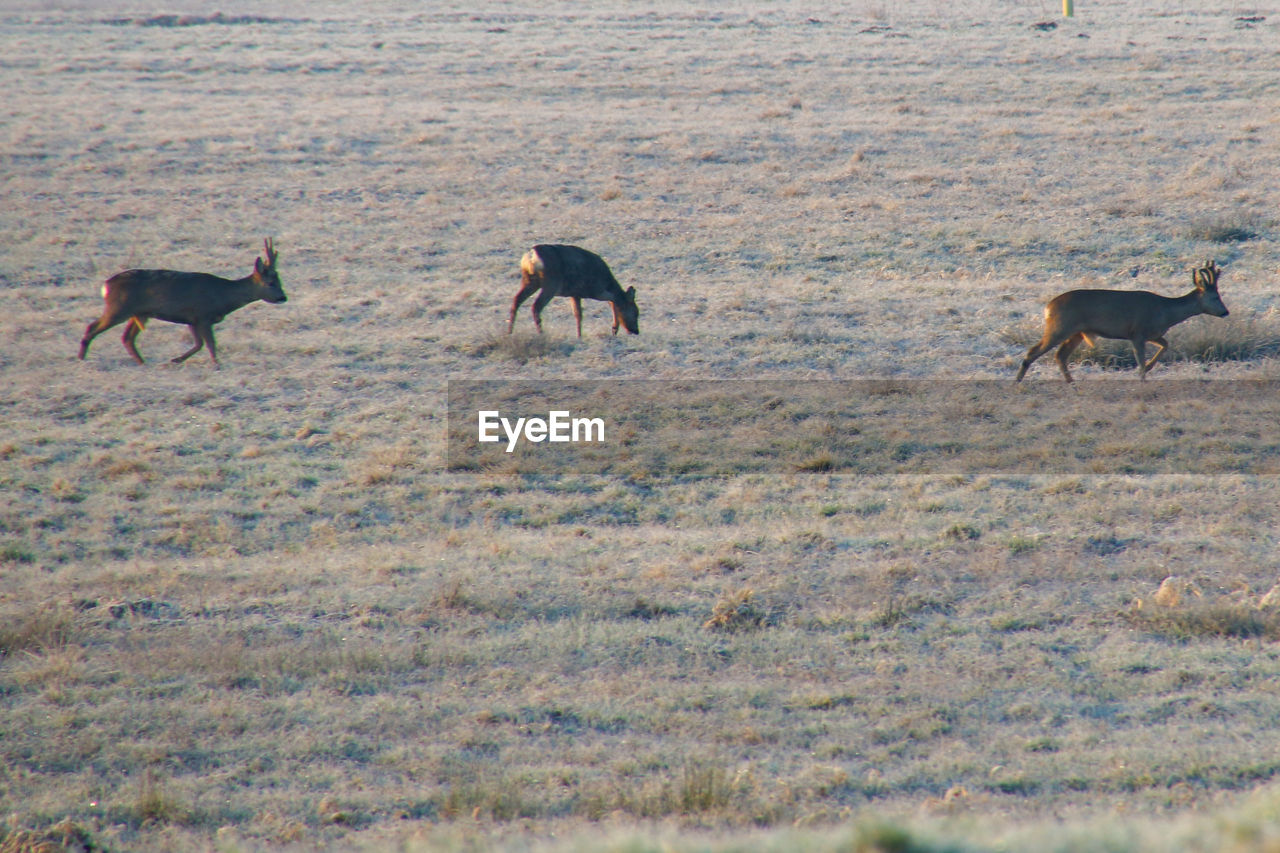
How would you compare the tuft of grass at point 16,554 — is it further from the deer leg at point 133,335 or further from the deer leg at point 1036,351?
the deer leg at point 1036,351

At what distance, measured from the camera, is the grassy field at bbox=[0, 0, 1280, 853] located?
5504 mm

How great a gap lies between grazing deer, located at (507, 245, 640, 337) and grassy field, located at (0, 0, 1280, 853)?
0.53m

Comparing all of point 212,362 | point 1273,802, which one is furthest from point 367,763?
point 212,362

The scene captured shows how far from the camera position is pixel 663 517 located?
9.42 m

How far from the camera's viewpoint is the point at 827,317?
1459 centimetres

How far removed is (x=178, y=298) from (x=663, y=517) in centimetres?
651

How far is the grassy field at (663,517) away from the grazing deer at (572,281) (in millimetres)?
533

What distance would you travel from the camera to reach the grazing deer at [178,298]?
42.3ft

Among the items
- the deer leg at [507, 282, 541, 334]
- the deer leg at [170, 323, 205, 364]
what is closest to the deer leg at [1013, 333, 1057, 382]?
the deer leg at [507, 282, 541, 334]

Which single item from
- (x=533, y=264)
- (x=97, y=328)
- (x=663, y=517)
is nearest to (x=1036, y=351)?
(x=663, y=517)

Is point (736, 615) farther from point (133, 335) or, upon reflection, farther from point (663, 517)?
point (133, 335)

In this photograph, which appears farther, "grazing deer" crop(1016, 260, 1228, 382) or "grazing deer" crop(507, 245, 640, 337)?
"grazing deer" crop(507, 245, 640, 337)

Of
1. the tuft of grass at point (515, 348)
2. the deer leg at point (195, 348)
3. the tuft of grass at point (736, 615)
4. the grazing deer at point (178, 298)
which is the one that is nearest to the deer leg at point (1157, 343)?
the tuft of grass at point (515, 348)

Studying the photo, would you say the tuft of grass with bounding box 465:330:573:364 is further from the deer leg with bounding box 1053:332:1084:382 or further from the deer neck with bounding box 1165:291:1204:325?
the deer neck with bounding box 1165:291:1204:325
